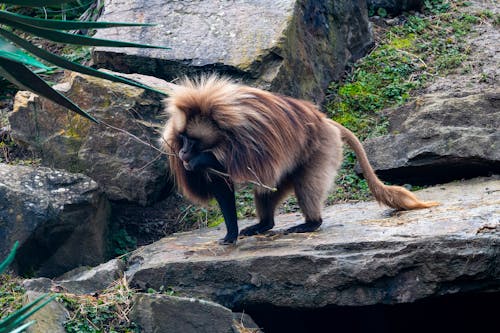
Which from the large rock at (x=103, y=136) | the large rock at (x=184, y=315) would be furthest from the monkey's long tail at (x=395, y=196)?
the large rock at (x=103, y=136)

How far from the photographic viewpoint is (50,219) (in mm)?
6023

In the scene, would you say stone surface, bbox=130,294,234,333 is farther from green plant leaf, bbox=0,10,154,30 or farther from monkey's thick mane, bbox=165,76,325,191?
green plant leaf, bbox=0,10,154,30

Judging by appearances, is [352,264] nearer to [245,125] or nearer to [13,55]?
[245,125]

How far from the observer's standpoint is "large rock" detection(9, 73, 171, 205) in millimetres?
6801

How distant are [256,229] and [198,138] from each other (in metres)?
1.14

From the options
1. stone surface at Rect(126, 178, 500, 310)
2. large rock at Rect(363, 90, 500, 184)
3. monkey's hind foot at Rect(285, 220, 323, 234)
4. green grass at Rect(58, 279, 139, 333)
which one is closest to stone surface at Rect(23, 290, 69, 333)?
green grass at Rect(58, 279, 139, 333)

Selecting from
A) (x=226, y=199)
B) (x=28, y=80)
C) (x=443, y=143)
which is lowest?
(x=443, y=143)

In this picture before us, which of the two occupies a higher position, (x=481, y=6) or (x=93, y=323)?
(x=481, y=6)

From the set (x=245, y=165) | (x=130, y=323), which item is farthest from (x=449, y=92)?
(x=130, y=323)

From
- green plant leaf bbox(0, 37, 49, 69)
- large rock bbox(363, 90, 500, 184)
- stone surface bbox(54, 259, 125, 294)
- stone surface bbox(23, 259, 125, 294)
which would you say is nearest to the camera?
green plant leaf bbox(0, 37, 49, 69)

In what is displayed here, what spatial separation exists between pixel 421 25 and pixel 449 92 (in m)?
2.11

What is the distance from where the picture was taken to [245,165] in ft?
18.5

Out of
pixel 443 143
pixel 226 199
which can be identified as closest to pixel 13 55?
pixel 226 199

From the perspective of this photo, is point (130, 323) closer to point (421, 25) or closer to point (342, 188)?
point (342, 188)
